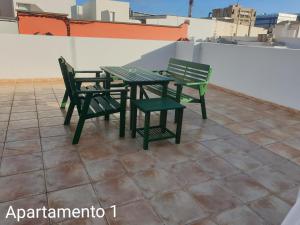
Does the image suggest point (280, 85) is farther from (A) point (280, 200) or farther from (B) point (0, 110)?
(B) point (0, 110)

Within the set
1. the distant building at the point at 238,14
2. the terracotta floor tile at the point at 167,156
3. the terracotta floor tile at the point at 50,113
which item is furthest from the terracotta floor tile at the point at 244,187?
the distant building at the point at 238,14

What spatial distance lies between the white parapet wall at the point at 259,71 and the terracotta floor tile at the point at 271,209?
3.05 meters

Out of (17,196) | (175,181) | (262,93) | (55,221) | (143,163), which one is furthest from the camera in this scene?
(262,93)

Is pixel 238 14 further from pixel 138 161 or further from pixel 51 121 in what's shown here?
pixel 138 161

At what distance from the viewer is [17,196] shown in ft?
6.64

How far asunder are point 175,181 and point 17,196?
137 centimetres

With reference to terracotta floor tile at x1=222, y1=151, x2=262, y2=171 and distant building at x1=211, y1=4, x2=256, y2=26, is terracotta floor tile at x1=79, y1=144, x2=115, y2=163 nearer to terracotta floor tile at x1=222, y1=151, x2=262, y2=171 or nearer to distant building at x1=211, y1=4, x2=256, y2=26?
terracotta floor tile at x1=222, y1=151, x2=262, y2=171

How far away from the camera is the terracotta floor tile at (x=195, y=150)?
9.42 feet

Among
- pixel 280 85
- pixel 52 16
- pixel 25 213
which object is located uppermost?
pixel 52 16

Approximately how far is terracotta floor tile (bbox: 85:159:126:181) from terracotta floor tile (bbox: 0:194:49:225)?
0.49 metres

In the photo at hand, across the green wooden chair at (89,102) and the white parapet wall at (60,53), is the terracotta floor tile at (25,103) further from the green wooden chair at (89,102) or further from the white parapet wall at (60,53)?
the white parapet wall at (60,53)

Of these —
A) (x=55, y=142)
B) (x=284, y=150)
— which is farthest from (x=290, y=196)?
(x=55, y=142)

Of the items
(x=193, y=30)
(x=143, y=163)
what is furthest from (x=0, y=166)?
(x=193, y=30)

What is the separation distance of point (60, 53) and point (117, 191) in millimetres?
5036
